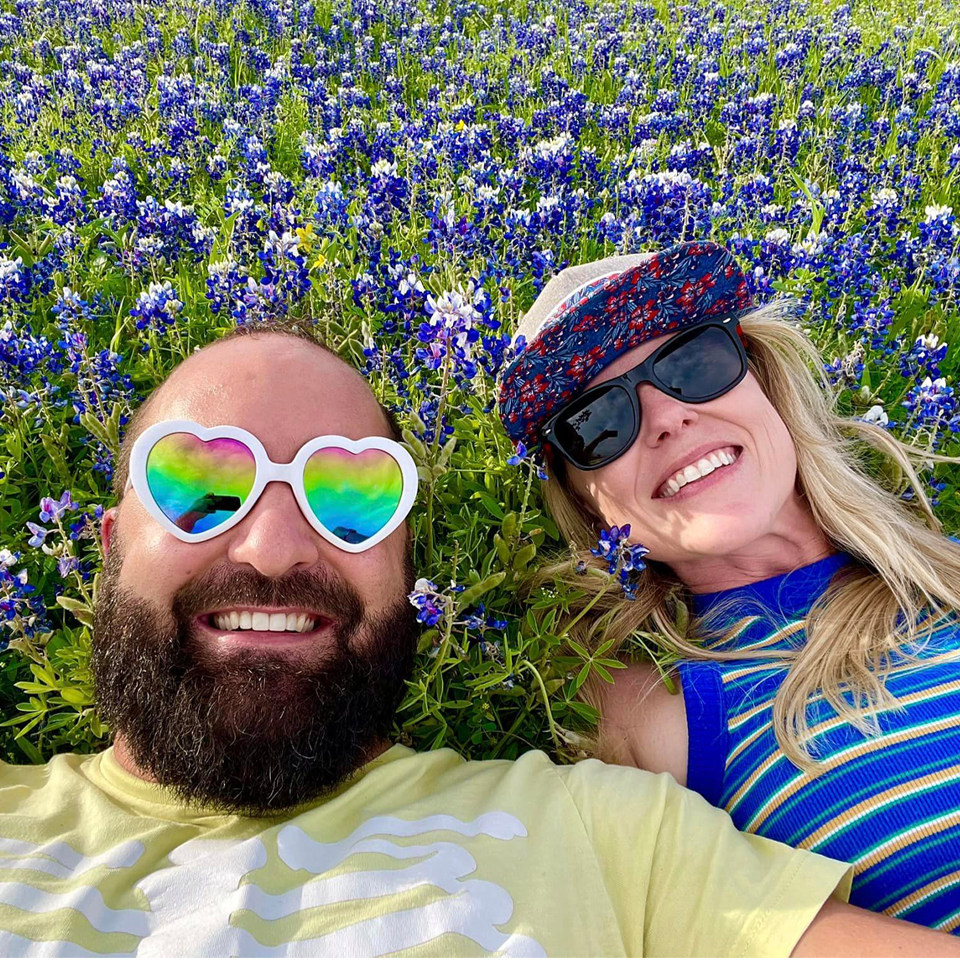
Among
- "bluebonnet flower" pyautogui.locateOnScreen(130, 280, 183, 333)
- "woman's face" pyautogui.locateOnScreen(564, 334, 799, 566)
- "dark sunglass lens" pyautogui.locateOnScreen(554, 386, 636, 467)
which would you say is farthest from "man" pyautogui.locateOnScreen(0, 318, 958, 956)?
"bluebonnet flower" pyautogui.locateOnScreen(130, 280, 183, 333)

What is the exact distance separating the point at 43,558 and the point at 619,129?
5032 millimetres

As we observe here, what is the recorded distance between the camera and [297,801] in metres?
1.79

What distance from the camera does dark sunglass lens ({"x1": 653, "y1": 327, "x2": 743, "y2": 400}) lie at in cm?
242

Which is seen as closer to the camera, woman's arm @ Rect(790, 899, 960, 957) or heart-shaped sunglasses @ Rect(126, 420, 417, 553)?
woman's arm @ Rect(790, 899, 960, 957)

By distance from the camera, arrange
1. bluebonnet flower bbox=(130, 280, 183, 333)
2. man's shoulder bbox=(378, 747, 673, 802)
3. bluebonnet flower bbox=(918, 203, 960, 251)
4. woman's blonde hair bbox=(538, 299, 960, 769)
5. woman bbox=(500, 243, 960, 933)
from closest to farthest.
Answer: man's shoulder bbox=(378, 747, 673, 802)
woman bbox=(500, 243, 960, 933)
woman's blonde hair bbox=(538, 299, 960, 769)
bluebonnet flower bbox=(130, 280, 183, 333)
bluebonnet flower bbox=(918, 203, 960, 251)

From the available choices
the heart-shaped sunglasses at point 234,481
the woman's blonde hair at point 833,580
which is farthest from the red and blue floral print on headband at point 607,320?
the heart-shaped sunglasses at point 234,481

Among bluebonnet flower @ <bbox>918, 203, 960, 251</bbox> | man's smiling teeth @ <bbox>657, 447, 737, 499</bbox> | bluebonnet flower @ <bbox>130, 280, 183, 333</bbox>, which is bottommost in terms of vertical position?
man's smiling teeth @ <bbox>657, 447, 737, 499</bbox>

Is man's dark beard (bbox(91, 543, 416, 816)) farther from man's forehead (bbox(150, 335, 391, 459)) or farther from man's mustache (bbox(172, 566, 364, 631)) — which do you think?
man's forehead (bbox(150, 335, 391, 459))

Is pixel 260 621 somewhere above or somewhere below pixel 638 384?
below

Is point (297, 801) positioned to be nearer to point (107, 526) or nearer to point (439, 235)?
point (107, 526)

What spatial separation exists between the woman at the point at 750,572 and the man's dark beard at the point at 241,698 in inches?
30.0

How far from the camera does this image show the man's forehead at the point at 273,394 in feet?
6.69

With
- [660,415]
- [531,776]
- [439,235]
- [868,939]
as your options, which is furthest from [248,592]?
[439,235]

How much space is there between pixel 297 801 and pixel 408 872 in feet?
1.00
